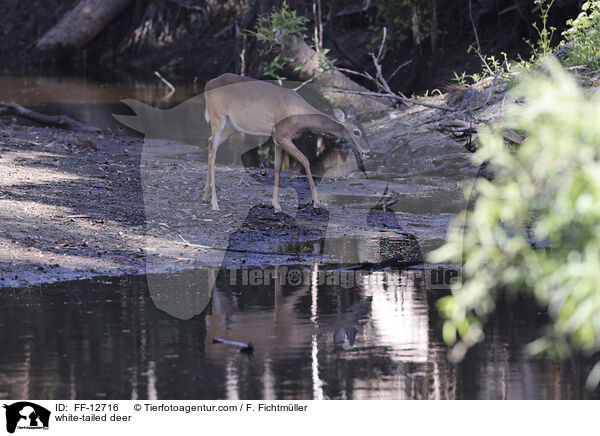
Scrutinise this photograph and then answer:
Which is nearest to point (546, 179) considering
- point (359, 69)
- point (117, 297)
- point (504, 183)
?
point (504, 183)

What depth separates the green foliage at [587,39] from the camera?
1354 cm

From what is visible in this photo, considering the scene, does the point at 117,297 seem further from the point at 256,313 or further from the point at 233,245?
the point at 233,245

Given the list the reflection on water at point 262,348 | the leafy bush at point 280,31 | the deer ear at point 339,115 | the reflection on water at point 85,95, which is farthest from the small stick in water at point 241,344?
the reflection on water at point 85,95

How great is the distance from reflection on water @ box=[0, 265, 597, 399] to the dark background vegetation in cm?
1209

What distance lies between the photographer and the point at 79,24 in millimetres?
33469

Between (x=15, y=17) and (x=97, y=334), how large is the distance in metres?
35.0

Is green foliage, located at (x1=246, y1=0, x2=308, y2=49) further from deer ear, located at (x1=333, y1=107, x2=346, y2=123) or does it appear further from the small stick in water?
the small stick in water

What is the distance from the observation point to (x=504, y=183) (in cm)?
363

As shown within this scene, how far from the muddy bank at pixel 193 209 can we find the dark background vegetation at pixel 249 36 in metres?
5.34

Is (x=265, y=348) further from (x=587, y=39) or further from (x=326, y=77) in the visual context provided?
(x=326, y=77)

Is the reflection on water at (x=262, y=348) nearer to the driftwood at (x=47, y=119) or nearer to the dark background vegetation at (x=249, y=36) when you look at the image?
the driftwood at (x=47, y=119)

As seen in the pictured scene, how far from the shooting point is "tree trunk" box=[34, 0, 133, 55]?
33344 millimetres

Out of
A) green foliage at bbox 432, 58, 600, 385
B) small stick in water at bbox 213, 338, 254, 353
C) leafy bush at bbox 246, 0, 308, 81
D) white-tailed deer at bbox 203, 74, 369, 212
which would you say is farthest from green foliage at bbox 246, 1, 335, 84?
green foliage at bbox 432, 58, 600, 385
